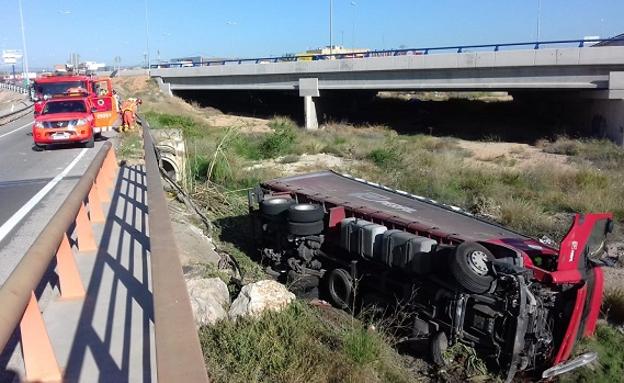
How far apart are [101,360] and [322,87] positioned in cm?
3740

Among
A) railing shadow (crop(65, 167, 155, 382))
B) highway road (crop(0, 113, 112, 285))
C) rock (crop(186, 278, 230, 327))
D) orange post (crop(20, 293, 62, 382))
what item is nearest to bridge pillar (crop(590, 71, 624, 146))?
highway road (crop(0, 113, 112, 285))

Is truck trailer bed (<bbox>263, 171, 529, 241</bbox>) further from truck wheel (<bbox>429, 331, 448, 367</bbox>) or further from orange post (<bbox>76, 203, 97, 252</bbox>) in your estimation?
orange post (<bbox>76, 203, 97, 252</bbox>)

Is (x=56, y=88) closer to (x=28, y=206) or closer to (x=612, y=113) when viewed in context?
(x=28, y=206)

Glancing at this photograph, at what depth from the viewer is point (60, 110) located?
2039cm

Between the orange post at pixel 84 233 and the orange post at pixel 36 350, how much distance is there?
104 inches

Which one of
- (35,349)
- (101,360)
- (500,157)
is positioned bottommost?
(500,157)

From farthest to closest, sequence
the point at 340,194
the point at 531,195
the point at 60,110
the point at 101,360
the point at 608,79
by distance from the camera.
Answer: the point at 608,79
the point at 60,110
the point at 531,195
the point at 340,194
the point at 101,360

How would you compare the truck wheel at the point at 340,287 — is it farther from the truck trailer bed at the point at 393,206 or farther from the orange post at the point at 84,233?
the orange post at the point at 84,233

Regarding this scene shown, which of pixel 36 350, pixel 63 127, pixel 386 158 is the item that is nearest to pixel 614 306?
pixel 36 350

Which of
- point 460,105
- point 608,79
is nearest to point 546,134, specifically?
point 608,79

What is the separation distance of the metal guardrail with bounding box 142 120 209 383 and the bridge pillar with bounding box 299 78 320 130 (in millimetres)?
37085

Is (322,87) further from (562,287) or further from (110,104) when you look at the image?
(562,287)

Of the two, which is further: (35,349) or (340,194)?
(340,194)

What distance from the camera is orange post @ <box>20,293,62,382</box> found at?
3.38m
